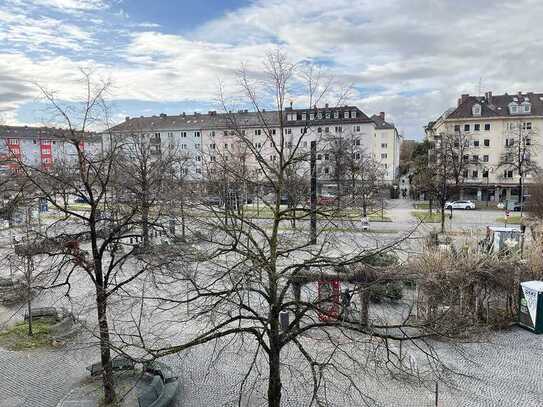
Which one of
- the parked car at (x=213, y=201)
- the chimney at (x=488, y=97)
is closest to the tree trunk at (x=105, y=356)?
the parked car at (x=213, y=201)

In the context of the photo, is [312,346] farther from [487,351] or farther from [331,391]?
[487,351]

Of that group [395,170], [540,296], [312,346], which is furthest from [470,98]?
[312,346]

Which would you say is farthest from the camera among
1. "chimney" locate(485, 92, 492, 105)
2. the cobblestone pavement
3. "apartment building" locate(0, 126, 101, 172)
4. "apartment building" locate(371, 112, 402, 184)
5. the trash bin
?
"apartment building" locate(371, 112, 402, 184)

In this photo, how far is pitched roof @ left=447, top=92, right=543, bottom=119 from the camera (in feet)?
190

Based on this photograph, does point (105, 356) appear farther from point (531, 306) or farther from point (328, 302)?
point (531, 306)

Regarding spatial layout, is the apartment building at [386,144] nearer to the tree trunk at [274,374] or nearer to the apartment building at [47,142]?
the apartment building at [47,142]

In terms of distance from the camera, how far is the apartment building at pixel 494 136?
56.9 metres

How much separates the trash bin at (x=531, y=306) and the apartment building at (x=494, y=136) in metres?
42.7

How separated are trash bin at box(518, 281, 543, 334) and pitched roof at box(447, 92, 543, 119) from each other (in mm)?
48665

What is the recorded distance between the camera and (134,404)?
11.1 m

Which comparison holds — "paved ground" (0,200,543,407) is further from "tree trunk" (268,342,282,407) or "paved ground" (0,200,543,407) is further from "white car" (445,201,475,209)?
"white car" (445,201,475,209)

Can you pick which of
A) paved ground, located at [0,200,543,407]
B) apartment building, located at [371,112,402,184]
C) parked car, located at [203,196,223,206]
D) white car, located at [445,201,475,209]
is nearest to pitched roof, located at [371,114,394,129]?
apartment building, located at [371,112,402,184]

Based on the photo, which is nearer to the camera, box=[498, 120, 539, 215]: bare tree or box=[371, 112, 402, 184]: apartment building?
box=[498, 120, 539, 215]: bare tree

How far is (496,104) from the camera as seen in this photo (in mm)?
61188
